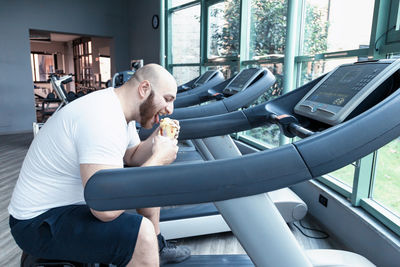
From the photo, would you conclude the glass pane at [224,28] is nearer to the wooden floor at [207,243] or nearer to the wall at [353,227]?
the wall at [353,227]

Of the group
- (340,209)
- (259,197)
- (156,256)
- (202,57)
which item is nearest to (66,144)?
(156,256)

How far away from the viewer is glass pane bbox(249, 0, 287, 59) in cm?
366

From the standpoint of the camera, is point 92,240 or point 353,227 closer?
point 92,240

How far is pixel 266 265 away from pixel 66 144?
0.83 meters

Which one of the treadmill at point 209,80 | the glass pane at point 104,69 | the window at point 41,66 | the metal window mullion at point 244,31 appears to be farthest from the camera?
the window at point 41,66

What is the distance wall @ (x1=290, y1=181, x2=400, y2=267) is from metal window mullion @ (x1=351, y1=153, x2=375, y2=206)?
0.10 meters

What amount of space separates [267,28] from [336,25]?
1320 millimetres

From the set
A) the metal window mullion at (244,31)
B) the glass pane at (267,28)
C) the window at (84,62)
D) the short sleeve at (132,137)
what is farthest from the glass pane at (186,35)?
the window at (84,62)

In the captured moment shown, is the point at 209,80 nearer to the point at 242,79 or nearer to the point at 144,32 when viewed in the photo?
the point at 242,79

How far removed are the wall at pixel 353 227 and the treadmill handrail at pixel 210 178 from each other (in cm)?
144

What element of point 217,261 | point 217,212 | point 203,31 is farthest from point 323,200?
point 203,31

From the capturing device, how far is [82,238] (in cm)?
118

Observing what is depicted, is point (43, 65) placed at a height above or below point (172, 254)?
above

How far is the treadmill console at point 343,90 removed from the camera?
3.68 ft
